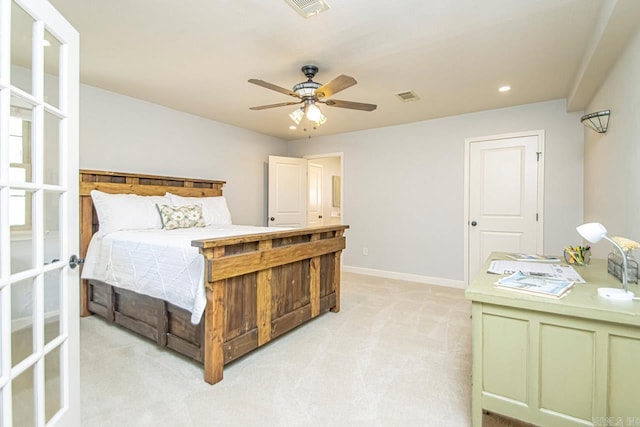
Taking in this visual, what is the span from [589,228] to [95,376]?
2848mm

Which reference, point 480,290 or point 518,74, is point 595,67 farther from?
point 480,290

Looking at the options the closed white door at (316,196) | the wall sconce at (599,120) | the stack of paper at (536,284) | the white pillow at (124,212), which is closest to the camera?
the stack of paper at (536,284)

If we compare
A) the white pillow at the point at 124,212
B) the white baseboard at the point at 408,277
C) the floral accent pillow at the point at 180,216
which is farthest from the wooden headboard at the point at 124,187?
the white baseboard at the point at 408,277

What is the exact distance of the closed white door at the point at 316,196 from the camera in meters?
6.68

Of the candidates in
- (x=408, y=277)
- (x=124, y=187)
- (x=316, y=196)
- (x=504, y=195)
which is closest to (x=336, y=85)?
(x=124, y=187)

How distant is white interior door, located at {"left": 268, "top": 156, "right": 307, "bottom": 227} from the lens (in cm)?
520

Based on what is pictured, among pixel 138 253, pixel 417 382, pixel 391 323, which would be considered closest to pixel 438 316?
pixel 391 323

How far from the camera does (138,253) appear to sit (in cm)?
241

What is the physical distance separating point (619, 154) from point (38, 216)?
131 inches

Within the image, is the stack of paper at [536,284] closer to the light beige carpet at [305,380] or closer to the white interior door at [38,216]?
the light beige carpet at [305,380]

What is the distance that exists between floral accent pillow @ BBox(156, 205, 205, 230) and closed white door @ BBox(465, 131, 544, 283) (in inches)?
135

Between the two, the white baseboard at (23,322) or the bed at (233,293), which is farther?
the bed at (233,293)

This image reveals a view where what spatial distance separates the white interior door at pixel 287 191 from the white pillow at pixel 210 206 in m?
1.28

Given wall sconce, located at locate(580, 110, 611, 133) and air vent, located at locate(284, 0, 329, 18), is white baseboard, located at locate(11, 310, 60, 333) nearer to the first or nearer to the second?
air vent, located at locate(284, 0, 329, 18)
